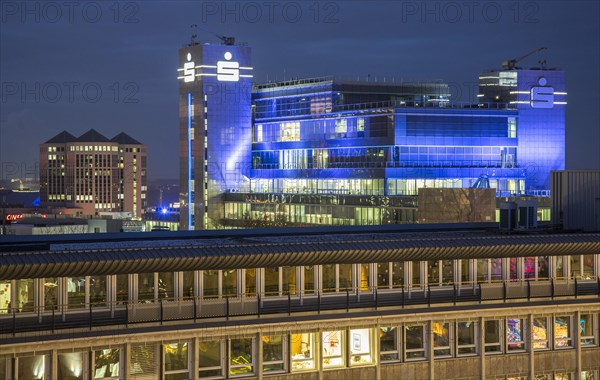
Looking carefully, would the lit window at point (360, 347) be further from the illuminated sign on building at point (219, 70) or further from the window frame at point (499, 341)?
the illuminated sign on building at point (219, 70)

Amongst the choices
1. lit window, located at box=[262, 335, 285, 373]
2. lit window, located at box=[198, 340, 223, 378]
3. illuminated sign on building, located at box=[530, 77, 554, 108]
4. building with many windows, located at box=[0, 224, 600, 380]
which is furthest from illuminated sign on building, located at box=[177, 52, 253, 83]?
lit window, located at box=[198, 340, 223, 378]

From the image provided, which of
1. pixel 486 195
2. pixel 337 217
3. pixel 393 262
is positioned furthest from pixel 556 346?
pixel 337 217

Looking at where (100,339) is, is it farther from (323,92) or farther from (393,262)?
(323,92)

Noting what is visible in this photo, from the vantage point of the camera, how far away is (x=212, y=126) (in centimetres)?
18725

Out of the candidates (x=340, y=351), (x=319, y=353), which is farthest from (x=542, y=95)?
(x=319, y=353)

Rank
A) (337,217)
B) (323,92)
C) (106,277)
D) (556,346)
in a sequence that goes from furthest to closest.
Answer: (323,92)
(337,217)
(556,346)
(106,277)

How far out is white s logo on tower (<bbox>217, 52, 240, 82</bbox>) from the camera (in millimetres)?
188375

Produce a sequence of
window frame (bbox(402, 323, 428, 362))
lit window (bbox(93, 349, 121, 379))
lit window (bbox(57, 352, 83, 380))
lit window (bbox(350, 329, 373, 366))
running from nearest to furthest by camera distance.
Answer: lit window (bbox(57, 352, 83, 380)), lit window (bbox(93, 349, 121, 379)), lit window (bbox(350, 329, 373, 366)), window frame (bbox(402, 323, 428, 362))

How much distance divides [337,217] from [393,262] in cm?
10998

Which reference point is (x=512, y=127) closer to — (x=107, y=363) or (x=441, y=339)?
(x=441, y=339)

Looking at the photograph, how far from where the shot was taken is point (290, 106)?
19088 cm

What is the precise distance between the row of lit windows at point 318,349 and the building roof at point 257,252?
8.89ft

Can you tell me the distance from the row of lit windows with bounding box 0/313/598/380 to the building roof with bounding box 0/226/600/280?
8.89 ft

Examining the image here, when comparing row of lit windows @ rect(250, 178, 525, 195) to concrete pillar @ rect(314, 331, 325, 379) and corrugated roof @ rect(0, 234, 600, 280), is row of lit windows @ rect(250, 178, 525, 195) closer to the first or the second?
corrugated roof @ rect(0, 234, 600, 280)
